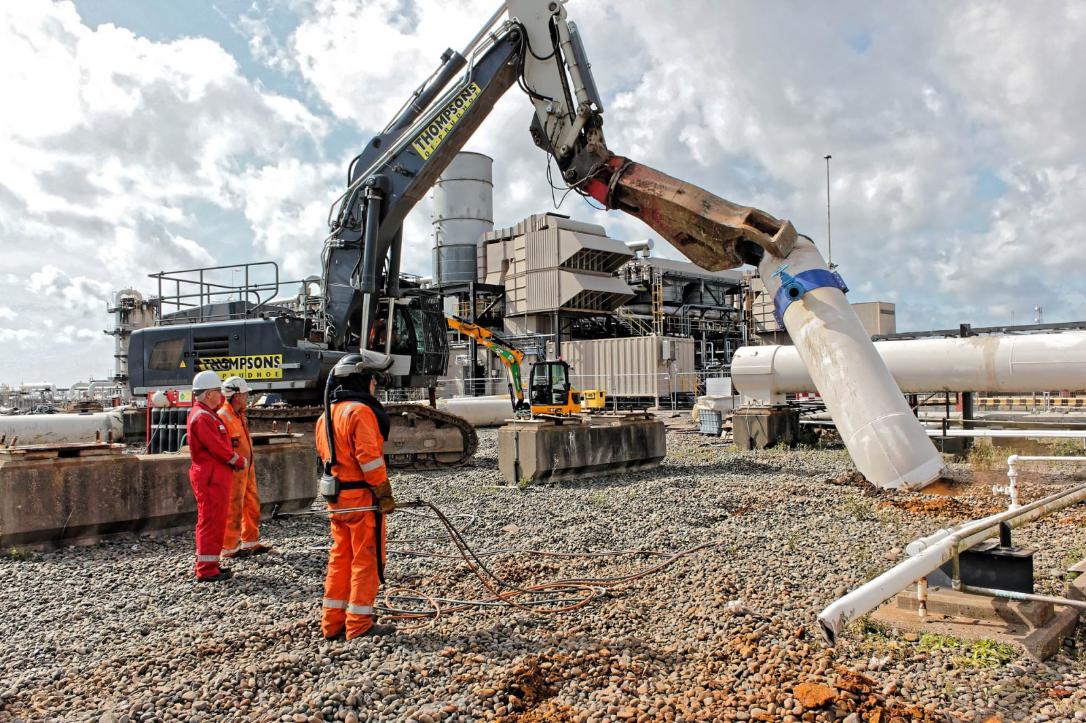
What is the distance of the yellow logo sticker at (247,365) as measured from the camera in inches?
483

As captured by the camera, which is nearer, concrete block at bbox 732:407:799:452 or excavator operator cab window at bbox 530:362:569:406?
concrete block at bbox 732:407:799:452

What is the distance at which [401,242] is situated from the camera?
12.6 m

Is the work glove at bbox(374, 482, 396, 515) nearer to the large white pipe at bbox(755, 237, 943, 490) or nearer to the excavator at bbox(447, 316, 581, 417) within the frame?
the large white pipe at bbox(755, 237, 943, 490)

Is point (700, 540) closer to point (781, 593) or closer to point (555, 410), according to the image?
point (781, 593)

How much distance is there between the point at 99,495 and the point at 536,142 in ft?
22.4

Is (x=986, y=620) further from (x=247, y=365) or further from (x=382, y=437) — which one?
(x=247, y=365)

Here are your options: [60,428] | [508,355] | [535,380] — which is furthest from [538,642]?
[60,428]

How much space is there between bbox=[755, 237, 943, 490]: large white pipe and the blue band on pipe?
0.13ft

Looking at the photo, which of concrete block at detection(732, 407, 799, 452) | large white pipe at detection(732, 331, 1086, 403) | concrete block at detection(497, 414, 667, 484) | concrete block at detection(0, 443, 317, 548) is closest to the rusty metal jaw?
concrete block at detection(497, 414, 667, 484)

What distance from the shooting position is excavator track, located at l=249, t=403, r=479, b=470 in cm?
1309

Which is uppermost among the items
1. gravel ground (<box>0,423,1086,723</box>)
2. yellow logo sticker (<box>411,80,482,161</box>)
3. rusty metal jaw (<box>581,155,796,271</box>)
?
yellow logo sticker (<box>411,80,482,161</box>)

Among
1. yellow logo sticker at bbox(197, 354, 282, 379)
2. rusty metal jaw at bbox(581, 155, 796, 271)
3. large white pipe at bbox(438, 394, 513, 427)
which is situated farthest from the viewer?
large white pipe at bbox(438, 394, 513, 427)

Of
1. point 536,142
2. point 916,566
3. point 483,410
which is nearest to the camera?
point 916,566

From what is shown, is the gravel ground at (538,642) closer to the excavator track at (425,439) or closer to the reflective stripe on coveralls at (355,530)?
the reflective stripe on coveralls at (355,530)
